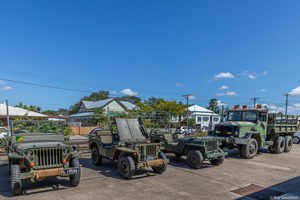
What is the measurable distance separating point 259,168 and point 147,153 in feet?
16.6

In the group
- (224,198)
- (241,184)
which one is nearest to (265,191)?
(241,184)

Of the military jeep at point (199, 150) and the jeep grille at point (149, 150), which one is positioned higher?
the jeep grille at point (149, 150)

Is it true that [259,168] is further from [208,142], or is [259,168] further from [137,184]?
[137,184]

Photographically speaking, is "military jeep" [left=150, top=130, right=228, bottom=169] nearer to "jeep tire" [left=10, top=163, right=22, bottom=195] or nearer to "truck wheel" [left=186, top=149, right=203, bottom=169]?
"truck wheel" [left=186, top=149, right=203, bottom=169]

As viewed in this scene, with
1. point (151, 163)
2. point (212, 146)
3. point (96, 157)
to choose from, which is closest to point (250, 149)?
point (212, 146)

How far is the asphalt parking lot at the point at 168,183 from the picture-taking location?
218 inches

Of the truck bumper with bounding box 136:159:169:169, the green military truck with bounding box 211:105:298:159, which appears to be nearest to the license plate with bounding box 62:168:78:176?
the truck bumper with bounding box 136:159:169:169

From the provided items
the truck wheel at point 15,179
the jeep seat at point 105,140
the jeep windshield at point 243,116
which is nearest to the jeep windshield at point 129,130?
the jeep seat at point 105,140

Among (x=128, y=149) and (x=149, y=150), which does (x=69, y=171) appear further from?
(x=149, y=150)

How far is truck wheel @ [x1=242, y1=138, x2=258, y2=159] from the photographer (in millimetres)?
10867

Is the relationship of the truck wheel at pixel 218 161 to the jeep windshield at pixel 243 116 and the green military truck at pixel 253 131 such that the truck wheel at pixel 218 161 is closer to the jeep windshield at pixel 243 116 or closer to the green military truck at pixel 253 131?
the green military truck at pixel 253 131

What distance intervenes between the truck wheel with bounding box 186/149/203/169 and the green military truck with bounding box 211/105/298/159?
3283 mm

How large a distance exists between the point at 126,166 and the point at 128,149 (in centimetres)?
52

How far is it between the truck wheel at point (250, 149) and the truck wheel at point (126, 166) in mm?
6718
